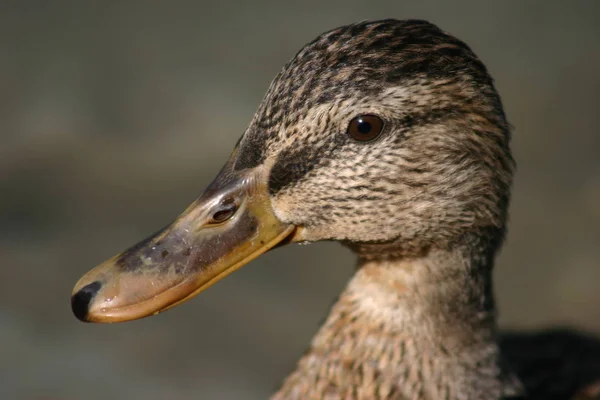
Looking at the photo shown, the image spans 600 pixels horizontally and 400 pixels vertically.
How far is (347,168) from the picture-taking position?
2189mm

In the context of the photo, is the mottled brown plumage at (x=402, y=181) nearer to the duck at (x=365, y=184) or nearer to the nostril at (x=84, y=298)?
the duck at (x=365, y=184)

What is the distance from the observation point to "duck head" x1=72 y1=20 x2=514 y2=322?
2154mm

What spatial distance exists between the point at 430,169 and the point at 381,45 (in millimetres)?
344

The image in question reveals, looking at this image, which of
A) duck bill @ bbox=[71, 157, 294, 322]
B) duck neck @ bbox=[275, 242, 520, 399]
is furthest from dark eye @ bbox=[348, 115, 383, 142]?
duck neck @ bbox=[275, 242, 520, 399]

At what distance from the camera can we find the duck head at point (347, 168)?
2154 mm

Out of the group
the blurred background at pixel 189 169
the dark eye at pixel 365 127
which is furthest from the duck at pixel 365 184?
the blurred background at pixel 189 169

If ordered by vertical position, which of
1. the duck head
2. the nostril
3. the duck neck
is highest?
the duck head

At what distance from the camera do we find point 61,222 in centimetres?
466

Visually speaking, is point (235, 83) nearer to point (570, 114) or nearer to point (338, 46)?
point (570, 114)

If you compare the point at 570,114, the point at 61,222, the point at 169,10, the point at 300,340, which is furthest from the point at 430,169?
the point at 169,10

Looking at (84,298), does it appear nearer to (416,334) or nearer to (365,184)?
(365,184)

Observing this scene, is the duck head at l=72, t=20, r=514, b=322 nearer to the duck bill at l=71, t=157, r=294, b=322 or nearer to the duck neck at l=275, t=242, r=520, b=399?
the duck bill at l=71, t=157, r=294, b=322

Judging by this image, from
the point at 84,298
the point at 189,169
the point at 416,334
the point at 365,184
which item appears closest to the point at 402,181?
the point at 365,184

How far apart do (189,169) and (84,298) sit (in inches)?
104
